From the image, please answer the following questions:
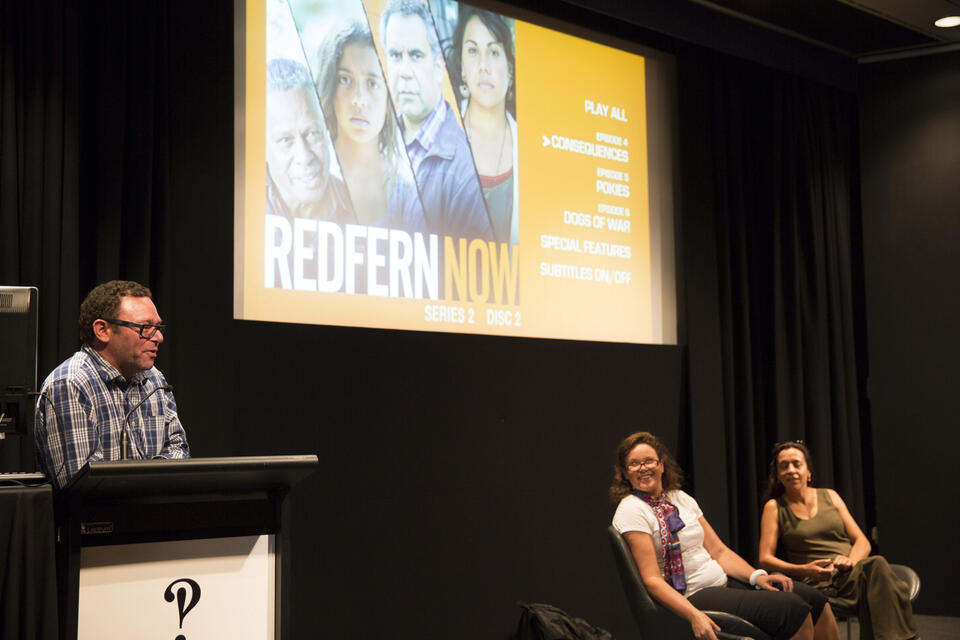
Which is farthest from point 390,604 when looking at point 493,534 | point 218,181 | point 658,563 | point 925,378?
point 925,378

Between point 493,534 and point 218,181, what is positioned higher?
point 218,181

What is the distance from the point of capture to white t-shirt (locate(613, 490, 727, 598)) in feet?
12.1

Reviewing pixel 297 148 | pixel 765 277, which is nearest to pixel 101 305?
pixel 297 148

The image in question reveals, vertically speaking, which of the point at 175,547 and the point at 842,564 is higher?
the point at 175,547

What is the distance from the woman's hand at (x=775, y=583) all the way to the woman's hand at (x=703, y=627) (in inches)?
20.0

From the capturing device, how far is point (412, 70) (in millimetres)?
4988

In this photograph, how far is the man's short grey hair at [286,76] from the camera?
14.8ft

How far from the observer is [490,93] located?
5281mm

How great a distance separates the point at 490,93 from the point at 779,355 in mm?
2432

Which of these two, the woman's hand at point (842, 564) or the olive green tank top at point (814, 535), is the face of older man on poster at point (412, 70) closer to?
the olive green tank top at point (814, 535)

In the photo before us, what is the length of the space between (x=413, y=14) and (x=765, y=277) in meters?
2.81

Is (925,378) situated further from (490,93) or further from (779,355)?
(490,93)

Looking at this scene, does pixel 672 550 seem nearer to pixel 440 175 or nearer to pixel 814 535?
pixel 814 535

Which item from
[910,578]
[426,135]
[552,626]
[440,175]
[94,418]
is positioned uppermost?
[426,135]
